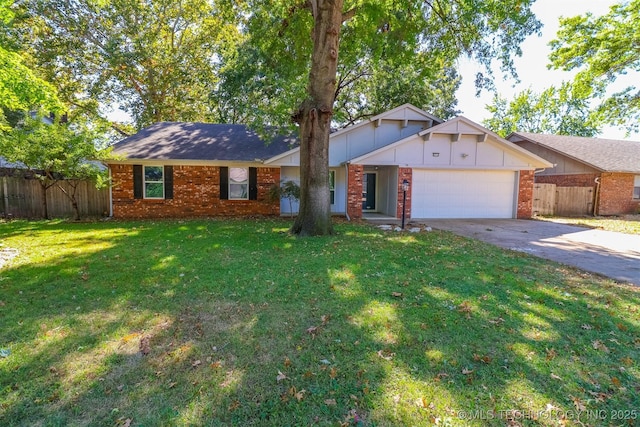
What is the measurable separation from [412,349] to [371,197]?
44.4 ft

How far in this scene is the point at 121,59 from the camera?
690 inches

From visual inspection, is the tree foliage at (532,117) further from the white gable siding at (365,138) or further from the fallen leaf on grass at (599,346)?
the fallen leaf on grass at (599,346)

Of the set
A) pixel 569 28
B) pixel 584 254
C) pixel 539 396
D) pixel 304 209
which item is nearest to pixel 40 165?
pixel 304 209

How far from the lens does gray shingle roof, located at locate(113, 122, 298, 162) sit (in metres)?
13.4

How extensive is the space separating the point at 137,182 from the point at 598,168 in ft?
73.2

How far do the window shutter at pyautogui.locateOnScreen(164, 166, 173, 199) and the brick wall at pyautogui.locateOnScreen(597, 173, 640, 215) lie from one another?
21244mm

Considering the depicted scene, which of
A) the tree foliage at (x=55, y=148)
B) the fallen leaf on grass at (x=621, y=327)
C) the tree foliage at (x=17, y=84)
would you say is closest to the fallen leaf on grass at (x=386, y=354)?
the fallen leaf on grass at (x=621, y=327)

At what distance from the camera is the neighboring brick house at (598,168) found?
17.7 m

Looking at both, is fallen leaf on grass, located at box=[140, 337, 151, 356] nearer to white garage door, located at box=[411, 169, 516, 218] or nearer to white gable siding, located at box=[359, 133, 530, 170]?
white gable siding, located at box=[359, 133, 530, 170]

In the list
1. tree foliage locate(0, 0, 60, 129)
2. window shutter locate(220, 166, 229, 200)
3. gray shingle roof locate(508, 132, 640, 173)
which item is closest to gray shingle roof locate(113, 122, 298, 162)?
window shutter locate(220, 166, 229, 200)

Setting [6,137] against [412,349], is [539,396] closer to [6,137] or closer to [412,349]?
[412,349]

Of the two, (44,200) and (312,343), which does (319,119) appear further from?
(44,200)

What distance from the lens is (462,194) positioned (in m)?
14.4

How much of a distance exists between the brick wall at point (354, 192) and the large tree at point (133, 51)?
401 inches
